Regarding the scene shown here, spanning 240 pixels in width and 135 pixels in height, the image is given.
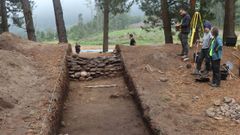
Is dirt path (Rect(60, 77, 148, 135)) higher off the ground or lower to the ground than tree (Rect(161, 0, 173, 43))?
lower

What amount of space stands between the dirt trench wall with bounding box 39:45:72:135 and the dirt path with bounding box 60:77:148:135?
25cm

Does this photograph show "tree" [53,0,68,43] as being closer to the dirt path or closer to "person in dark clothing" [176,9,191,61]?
the dirt path

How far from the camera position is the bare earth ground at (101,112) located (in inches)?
368

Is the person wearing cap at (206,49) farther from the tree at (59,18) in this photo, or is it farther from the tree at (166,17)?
the tree at (59,18)

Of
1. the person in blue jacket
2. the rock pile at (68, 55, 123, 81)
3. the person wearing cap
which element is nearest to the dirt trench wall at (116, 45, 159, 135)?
the rock pile at (68, 55, 123, 81)

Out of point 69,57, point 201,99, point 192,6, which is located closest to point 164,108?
point 201,99

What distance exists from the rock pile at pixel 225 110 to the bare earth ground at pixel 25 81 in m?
4.04

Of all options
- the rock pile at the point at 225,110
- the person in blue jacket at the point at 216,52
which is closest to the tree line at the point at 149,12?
the person in blue jacket at the point at 216,52

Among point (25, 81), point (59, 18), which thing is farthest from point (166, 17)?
point (25, 81)

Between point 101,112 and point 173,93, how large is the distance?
2.10 metres

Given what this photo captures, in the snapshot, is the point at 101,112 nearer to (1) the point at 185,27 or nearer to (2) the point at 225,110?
(2) the point at 225,110

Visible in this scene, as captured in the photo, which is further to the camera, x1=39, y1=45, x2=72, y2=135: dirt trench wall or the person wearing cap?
the person wearing cap

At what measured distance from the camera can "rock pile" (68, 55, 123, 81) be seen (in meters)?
13.6

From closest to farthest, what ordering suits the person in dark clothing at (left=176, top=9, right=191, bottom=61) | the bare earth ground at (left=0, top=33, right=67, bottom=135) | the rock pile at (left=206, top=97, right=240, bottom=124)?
the bare earth ground at (left=0, top=33, right=67, bottom=135)
the rock pile at (left=206, top=97, right=240, bottom=124)
the person in dark clothing at (left=176, top=9, right=191, bottom=61)
